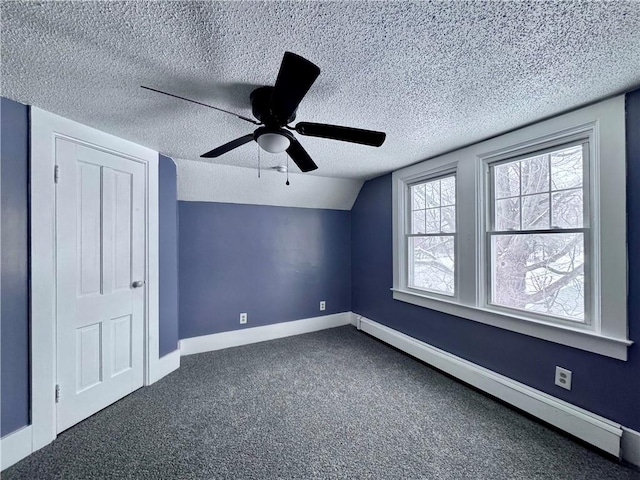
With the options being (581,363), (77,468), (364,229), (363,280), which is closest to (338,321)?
(363,280)

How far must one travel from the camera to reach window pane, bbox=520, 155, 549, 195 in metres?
1.90

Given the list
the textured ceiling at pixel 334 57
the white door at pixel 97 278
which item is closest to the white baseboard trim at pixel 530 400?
the textured ceiling at pixel 334 57

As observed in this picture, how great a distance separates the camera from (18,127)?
1.54 m

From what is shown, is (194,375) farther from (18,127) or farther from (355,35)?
(355,35)

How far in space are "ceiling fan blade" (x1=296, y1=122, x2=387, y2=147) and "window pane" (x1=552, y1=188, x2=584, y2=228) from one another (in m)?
1.46

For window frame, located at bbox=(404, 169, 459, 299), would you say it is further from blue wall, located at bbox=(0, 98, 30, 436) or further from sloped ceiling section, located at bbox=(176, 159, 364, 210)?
blue wall, located at bbox=(0, 98, 30, 436)

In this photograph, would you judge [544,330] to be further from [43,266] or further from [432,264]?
[43,266]

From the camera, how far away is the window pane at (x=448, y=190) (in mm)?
2564

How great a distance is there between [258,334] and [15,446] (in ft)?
6.82

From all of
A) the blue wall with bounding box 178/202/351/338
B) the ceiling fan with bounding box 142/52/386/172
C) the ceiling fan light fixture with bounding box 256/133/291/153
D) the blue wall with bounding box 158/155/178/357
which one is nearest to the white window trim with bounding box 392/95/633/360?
the ceiling fan with bounding box 142/52/386/172

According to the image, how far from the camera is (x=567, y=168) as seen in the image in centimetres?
179

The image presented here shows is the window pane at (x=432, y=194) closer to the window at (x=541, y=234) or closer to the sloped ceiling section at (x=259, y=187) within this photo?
the window at (x=541, y=234)

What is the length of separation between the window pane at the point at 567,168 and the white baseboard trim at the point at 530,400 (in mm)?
1513

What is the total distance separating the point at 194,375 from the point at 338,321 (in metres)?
2.10
